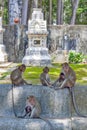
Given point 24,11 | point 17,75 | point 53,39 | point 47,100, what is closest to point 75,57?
point 53,39

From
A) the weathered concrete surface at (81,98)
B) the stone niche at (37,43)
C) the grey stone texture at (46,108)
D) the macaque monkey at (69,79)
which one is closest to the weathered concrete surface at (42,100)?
the grey stone texture at (46,108)

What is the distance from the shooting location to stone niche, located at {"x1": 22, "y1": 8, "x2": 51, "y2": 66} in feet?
63.2

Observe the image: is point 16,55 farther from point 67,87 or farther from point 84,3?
point 84,3

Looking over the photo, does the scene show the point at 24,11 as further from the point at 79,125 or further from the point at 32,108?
the point at 79,125

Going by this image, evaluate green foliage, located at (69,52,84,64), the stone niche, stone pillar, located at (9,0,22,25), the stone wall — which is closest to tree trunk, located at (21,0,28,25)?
stone pillar, located at (9,0,22,25)

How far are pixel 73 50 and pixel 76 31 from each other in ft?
4.11

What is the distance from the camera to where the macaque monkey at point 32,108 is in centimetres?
870

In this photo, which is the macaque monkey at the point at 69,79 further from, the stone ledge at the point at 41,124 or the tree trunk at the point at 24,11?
the tree trunk at the point at 24,11

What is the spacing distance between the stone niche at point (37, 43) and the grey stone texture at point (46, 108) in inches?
381

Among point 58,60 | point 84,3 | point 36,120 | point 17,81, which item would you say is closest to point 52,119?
point 36,120

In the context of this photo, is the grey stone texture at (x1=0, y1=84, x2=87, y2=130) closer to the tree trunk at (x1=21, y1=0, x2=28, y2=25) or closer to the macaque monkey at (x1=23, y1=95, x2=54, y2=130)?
the macaque monkey at (x1=23, y1=95, x2=54, y2=130)

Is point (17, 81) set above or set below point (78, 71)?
above

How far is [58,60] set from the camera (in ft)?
70.6

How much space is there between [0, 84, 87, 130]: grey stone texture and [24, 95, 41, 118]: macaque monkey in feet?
0.51
